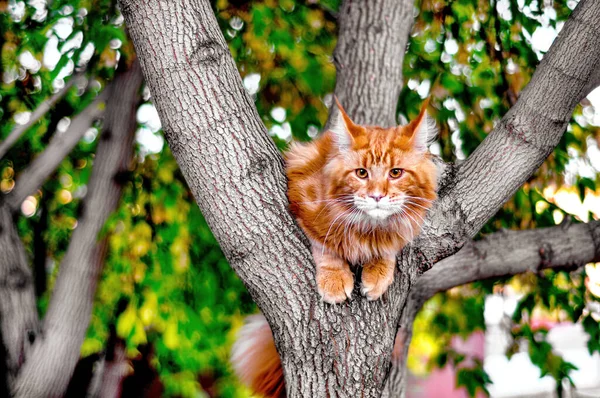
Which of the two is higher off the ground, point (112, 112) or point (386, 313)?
point (112, 112)

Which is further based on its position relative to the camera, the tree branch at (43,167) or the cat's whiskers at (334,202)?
the tree branch at (43,167)

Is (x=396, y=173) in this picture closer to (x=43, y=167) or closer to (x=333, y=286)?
(x=333, y=286)

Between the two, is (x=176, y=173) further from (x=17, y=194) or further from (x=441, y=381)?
(x=441, y=381)

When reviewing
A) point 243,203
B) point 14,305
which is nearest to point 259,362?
point 243,203

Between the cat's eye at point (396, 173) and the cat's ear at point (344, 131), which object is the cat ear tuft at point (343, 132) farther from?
the cat's eye at point (396, 173)

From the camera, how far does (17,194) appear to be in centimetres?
350

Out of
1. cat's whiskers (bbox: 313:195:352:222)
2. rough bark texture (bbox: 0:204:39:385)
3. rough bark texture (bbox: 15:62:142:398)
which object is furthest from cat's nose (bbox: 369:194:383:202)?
rough bark texture (bbox: 0:204:39:385)

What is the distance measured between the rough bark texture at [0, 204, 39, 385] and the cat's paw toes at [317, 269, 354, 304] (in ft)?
7.45

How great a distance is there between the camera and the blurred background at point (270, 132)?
3375 millimetres

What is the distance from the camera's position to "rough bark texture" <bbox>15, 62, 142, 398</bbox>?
11.3ft

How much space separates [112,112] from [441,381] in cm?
947

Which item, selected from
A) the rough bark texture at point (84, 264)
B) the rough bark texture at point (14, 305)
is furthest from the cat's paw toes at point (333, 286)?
the rough bark texture at point (14, 305)

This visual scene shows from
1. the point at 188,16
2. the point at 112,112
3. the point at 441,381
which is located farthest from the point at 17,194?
the point at 441,381

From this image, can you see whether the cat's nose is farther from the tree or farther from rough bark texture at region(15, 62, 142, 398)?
rough bark texture at region(15, 62, 142, 398)
